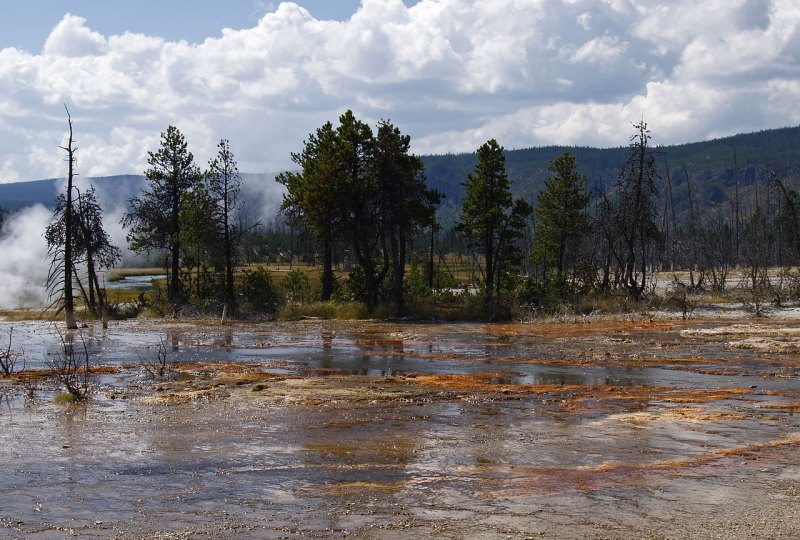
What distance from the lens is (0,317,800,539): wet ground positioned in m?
8.58

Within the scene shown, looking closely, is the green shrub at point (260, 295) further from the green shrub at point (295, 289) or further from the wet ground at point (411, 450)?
the wet ground at point (411, 450)

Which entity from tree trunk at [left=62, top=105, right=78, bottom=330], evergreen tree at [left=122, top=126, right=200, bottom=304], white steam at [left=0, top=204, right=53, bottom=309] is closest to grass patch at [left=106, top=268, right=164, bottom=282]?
white steam at [left=0, top=204, right=53, bottom=309]

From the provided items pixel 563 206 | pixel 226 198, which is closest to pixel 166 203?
pixel 226 198

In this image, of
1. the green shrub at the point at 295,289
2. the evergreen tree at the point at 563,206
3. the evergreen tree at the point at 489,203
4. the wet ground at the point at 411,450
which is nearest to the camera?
the wet ground at the point at 411,450

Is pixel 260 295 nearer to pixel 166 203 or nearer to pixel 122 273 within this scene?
Result: pixel 166 203

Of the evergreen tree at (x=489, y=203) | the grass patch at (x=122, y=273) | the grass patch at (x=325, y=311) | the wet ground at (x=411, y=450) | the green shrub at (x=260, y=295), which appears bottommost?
the wet ground at (x=411, y=450)

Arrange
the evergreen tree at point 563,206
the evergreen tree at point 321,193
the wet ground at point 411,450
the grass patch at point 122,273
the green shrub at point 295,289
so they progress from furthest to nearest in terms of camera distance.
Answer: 1. the grass patch at point 122,273
2. the evergreen tree at point 563,206
3. the green shrub at point 295,289
4. the evergreen tree at point 321,193
5. the wet ground at point 411,450

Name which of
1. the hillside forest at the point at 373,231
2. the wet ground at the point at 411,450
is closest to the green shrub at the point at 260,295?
the hillside forest at the point at 373,231

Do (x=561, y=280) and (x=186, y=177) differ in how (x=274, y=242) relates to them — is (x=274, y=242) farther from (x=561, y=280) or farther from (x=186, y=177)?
(x=561, y=280)

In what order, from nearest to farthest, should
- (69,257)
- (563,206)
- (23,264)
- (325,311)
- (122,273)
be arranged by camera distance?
1. (69,257)
2. (325,311)
3. (563,206)
4. (23,264)
5. (122,273)

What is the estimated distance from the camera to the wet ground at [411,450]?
8578 millimetres

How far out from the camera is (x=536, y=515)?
340 inches

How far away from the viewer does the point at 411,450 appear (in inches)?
464

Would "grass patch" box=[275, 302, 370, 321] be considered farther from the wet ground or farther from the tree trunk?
the wet ground
